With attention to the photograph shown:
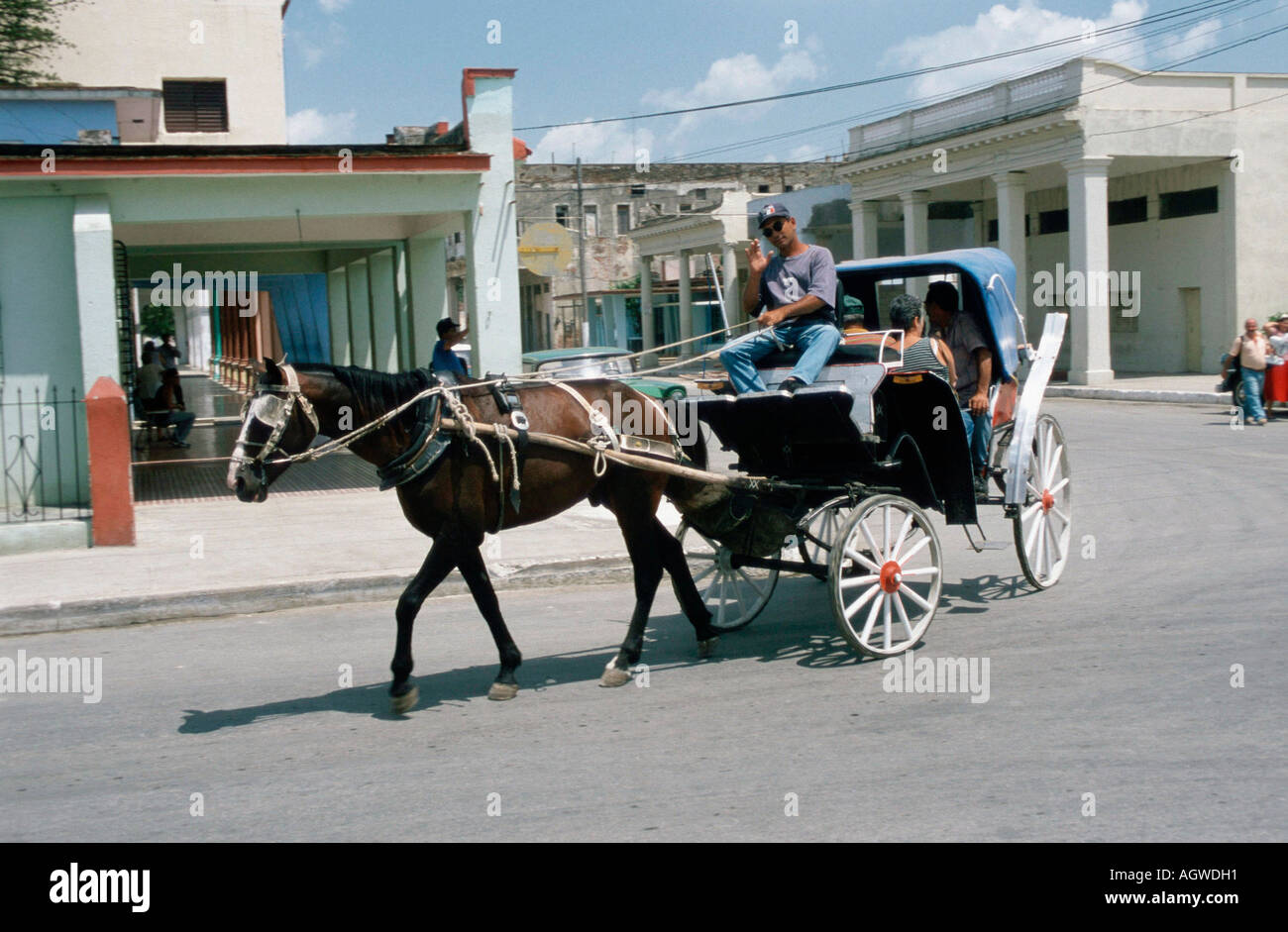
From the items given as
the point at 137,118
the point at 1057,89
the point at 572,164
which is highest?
the point at 572,164

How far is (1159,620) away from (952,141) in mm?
28400

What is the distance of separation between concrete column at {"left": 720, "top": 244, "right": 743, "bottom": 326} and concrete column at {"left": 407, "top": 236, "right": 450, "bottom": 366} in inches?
1080

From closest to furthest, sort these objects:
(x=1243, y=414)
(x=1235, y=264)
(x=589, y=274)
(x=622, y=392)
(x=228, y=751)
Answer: (x=228, y=751) < (x=622, y=392) < (x=1243, y=414) < (x=1235, y=264) < (x=589, y=274)

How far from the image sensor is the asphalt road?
470 centimetres

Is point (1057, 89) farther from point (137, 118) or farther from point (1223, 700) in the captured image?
point (1223, 700)

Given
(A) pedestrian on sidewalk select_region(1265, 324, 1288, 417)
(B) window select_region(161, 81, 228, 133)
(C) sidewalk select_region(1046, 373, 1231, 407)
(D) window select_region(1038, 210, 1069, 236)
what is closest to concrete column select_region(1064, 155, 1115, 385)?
(C) sidewalk select_region(1046, 373, 1231, 407)

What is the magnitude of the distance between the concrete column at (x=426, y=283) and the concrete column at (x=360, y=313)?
432 cm

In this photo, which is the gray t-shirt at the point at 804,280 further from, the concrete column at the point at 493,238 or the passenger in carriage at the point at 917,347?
the concrete column at the point at 493,238

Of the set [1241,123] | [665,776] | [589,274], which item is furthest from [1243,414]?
[589,274]

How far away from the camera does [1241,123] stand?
30188 mm

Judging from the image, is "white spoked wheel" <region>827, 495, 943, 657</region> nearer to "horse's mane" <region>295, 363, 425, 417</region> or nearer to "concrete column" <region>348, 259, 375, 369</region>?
"horse's mane" <region>295, 363, 425, 417</region>

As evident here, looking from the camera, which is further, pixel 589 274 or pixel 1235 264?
pixel 589 274

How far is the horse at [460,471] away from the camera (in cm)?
597

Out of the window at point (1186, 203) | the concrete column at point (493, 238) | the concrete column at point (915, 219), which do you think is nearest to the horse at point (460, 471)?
the concrete column at point (493, 238)
